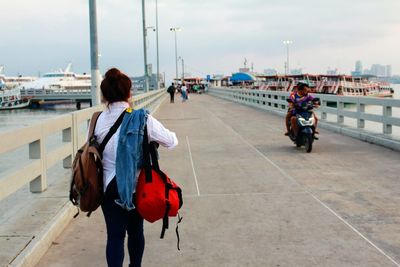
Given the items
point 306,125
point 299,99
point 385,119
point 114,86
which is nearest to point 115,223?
point 114,86

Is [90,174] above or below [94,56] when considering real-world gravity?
Answer: below

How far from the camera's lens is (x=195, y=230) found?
6238mm

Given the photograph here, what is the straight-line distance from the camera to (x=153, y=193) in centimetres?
388

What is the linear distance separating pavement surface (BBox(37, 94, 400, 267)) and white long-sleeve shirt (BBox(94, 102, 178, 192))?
1.49m

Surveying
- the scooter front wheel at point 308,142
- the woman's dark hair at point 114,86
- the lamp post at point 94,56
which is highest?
the lamp post at point 94,56

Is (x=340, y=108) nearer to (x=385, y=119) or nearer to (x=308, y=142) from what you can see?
(x=385, y=119)

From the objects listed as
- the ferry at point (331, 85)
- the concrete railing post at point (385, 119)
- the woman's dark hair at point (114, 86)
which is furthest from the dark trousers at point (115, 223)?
the ferry at point (331, 85)

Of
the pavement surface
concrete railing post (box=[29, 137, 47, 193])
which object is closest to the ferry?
the pavement surface

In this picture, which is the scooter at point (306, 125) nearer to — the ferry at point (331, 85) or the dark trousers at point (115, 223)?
the dark trousers at point (115, 223)

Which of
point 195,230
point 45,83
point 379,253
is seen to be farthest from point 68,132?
point 45,83

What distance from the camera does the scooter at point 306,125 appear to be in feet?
41.2

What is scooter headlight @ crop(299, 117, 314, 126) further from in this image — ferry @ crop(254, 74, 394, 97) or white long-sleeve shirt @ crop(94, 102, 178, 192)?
ferry @ crop(254, 74, 394, 97)

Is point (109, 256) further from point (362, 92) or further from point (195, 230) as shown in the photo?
point (362, 92)

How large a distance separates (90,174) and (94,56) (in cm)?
934
